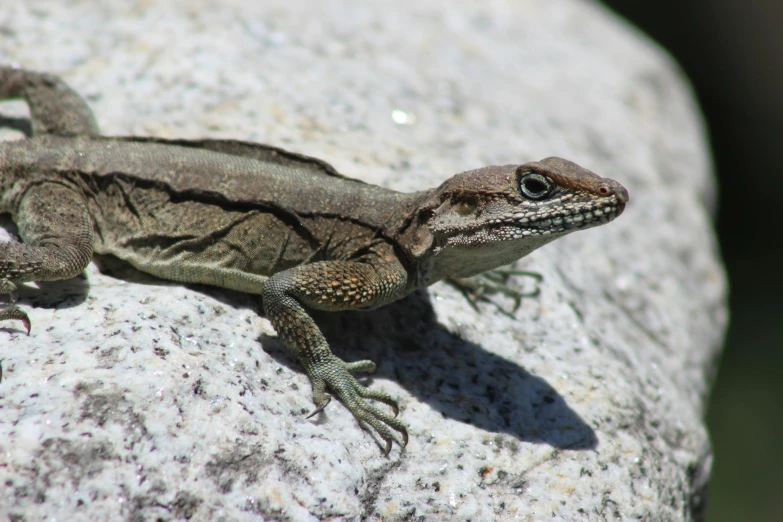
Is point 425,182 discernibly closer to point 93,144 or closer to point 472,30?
point 93,144

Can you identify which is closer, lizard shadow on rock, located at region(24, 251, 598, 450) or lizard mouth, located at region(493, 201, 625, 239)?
lizard mouth, located at region(493, 201, 625, 239)

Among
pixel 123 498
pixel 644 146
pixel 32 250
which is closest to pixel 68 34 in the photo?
pixel 32 250

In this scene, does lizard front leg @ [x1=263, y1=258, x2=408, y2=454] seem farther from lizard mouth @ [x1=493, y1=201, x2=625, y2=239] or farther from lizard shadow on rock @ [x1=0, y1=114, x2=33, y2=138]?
lizard shadow on rock @ [x1=0, y1=114, x2=33, y2=138]

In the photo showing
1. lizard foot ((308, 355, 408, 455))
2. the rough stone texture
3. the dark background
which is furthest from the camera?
the dark background

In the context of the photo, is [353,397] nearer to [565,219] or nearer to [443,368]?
[443,368]

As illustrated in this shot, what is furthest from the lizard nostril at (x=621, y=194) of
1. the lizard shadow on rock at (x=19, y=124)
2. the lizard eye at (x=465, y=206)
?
the lizard shadow on rock at (x=19, y=124)

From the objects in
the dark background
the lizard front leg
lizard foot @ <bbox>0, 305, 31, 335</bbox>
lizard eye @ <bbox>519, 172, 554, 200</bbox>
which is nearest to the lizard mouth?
lizard eye @ <bbox>519, 172, 554, 200</bbox>

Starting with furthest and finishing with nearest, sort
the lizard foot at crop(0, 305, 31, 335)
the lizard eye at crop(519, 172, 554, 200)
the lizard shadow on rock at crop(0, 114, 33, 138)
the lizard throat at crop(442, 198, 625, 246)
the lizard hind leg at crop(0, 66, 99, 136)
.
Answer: the lizard shadow on rock at crop(0, 114, 33, 138) → the lizard hind leg at crop(0, 66, 99, 136) → the lizard eye at crop(519, 172, 554, 200) → the lizard throat at crop(442, 198, 625, 246) → the lizard foot at crop(0, 305, 31, 335)
